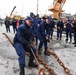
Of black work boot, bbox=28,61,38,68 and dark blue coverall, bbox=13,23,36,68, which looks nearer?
dark blue coverall, bbox=13,23,36,68

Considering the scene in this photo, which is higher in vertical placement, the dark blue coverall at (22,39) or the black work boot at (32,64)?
the dark blue coverall at (22,39)

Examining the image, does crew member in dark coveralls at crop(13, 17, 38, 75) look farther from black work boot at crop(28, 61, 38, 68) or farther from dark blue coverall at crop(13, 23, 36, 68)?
black work boot at crop(28, 61, 38, 68)

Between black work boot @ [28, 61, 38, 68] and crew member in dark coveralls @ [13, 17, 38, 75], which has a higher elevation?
crew member in dark coveralls @ [13, 17, 38, 75]

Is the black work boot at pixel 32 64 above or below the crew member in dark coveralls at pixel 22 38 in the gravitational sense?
below

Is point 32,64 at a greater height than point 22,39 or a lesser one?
lesser

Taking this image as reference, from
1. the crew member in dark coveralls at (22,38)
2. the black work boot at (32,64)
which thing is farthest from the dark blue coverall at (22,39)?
the black work boot at (32,64)

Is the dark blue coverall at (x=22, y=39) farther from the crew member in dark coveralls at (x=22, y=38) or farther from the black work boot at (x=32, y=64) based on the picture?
the black work boot at (x=32, y=64)

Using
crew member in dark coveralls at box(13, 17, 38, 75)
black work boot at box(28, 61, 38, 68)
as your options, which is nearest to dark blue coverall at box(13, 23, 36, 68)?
crew member in dark coveralls at box(13, 17, 38, 75)

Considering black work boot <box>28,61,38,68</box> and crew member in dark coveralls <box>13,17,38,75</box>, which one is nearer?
crew member in dark coveralls <box>13,17,38,75</box>

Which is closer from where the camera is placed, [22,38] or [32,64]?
[22,38]

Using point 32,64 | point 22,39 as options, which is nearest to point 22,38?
point 22,39

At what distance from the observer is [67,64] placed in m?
8.21

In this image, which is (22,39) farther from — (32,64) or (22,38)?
(32,64)

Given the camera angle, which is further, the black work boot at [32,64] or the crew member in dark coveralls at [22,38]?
the black work boot at [32,64]
